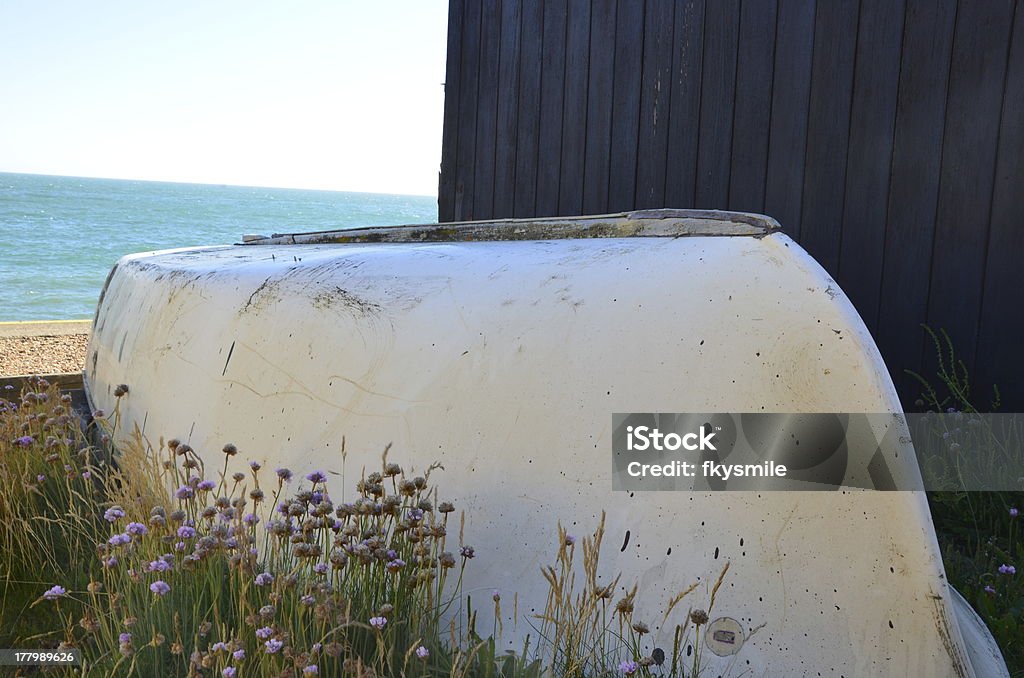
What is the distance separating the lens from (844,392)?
1814 mm

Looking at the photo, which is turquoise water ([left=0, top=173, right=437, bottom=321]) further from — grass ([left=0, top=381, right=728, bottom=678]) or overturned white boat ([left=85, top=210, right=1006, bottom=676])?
grass ([left=0, top=381, right=728, bottom=678])

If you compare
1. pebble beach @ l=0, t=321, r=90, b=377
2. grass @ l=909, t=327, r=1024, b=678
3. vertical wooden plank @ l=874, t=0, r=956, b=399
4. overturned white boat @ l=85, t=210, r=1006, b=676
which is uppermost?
vertical wooden plank @ l=874, t=0, r=956, b=399

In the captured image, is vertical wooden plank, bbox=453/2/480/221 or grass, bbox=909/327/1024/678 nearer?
grass, bbox=909/327/1024/678

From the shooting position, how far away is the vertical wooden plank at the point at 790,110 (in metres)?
3.75

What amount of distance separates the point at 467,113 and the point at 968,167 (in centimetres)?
311

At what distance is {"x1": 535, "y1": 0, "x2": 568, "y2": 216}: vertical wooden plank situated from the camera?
4926 millimetres

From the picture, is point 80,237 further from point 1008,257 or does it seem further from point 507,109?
point 1008,257

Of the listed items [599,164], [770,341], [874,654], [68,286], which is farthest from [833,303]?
[68,286]

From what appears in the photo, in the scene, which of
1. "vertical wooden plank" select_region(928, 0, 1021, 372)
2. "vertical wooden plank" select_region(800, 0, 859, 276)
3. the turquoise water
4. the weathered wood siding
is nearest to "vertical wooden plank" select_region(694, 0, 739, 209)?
the weathered wood siding

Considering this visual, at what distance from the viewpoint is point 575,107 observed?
4.86m

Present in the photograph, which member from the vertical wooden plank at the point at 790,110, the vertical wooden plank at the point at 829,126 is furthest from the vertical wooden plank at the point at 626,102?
the vertical wooden plank at the point at 829,126

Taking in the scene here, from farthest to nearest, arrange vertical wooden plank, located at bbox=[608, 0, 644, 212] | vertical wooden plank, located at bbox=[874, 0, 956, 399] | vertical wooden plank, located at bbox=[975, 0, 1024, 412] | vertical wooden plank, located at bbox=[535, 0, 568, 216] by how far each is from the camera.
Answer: vertical wooden plank, located at bbox=[535, 0, 568, 216] → vertical wooden plank, located at bbox=[608, 0, 644, 212] → vertical wooden plank, located at bbox=[874, 0, 956, 399] → vertical wooden plank, located at bbox=[975, 0, 1024, 412]

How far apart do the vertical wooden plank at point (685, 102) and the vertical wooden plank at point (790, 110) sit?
1.38 feet

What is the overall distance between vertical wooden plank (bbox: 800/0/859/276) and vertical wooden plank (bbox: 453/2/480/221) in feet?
7.78
